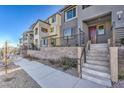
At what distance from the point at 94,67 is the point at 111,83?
41.4 inches

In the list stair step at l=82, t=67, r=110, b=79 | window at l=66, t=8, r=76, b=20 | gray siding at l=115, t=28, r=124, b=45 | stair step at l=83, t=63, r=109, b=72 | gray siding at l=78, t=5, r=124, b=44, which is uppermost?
window at l=66, t=8, r=76, b=20

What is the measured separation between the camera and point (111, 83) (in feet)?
11.7

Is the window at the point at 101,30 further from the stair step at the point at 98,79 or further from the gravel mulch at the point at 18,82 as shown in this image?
the gravel mulch at the point at 18,82

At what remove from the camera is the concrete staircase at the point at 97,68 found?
3.80 metres

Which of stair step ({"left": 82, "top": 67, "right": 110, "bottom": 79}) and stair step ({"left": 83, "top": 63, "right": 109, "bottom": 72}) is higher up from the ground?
stair step ({"left": 83, "top": 63, "right": 109, "bottom": 72})

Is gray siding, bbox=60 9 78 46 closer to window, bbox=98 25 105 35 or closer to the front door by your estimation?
the front door

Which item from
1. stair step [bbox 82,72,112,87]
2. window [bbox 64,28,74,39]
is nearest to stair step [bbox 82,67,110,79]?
stair step [bbox 82,72,112,87]

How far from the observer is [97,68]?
438cm

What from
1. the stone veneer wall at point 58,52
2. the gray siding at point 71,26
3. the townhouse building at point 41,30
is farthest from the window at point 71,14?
the townhouse building at point 41,30

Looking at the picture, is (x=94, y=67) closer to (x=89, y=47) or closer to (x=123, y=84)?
(x=123, y=84)

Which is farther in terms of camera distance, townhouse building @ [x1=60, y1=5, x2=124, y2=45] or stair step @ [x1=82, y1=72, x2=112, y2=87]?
townhouse building @ [x1=60, y1=5, x2=124, y2=45]

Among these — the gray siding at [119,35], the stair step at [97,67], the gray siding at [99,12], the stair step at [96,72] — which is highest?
the gray siding at [99,12]

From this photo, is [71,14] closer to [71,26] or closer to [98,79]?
[71,26]

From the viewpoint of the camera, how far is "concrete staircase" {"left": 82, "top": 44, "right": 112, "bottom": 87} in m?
3.80
